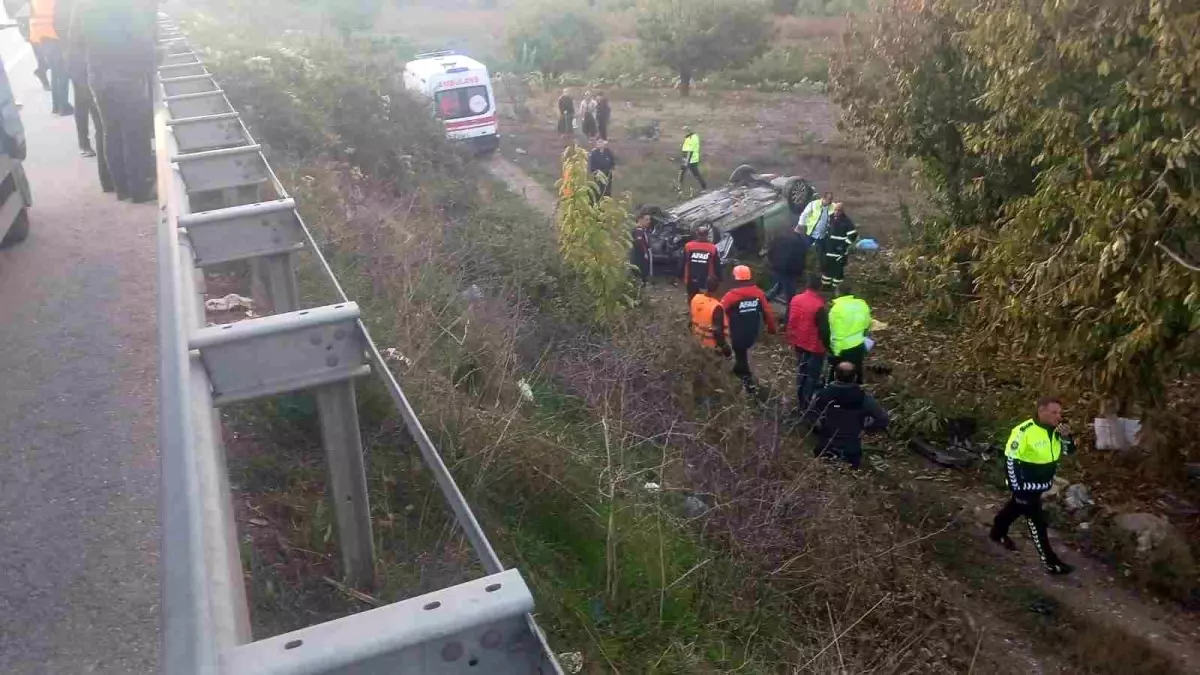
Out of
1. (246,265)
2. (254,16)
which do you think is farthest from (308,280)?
(254,16)

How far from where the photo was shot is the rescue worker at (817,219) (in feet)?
46.0

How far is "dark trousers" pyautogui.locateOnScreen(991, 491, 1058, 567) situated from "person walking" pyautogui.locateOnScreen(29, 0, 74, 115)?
8.77 meters

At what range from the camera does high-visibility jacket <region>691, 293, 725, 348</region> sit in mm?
10039

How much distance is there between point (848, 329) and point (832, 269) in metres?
4.07

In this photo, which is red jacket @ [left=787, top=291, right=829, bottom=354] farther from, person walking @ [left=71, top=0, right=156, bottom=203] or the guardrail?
the guardrail

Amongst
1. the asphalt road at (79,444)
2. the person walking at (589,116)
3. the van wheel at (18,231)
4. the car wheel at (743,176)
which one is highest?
the van wheel at (18,231)

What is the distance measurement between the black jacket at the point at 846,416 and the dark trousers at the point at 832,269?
5.10m

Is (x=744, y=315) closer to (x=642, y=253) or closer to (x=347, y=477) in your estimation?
(x=642, y=253)

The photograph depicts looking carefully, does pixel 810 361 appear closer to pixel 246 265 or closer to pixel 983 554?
pixel 983 554

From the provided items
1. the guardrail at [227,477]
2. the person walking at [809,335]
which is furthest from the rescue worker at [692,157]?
the guardrail at [227,477]

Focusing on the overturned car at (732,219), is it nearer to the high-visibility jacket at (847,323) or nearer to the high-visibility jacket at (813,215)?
the high-visibility jacket at (813,215)

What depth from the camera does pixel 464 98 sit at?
23.1 metres

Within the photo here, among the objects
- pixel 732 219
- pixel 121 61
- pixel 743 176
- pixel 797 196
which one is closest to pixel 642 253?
pixel 732 219

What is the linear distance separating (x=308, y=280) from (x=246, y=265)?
1.87 feet
